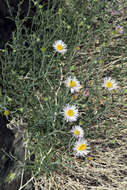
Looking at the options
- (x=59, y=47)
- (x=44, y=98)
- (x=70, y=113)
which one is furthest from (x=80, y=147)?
(x=59, y=47)

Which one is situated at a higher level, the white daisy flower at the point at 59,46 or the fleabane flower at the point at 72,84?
the white daisy flower at the point at 59,46

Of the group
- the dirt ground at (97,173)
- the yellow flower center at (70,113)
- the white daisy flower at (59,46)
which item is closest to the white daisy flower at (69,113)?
the yellow flower center at (70,113)

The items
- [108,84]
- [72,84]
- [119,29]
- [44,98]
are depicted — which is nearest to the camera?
[44,98]

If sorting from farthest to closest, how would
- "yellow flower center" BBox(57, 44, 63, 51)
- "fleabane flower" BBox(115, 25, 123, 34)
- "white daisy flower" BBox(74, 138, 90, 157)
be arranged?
"fleabane flower" BBox(115, 25, 123, 34)
"yellow flower center" BBox(57, 44, 63, 51)
"white daisy flower" BBox(74, 138, 90, 157)

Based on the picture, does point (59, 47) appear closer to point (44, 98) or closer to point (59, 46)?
point (59, 46)

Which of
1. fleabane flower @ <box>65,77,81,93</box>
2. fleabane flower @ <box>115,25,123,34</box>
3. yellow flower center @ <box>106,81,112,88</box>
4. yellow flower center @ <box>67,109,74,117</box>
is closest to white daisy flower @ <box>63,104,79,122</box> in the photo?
yellow flower center @ <box>67,109,74,117</box>

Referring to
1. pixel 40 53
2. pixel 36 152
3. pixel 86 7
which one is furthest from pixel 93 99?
pixel 86 7

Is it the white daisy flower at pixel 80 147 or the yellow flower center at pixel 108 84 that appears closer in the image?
the white daisy flower at pixel 80 147

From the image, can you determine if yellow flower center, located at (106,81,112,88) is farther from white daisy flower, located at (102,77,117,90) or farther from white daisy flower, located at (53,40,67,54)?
white daisy flower, located at (53,40,67,54)

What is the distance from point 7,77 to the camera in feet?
5.66

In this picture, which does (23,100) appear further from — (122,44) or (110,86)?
(122,44)

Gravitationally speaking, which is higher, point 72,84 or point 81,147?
point 72,84

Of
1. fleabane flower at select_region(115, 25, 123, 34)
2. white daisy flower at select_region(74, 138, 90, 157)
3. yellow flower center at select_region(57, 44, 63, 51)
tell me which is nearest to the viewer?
white daisy flower at select_region(74, 138, 90, 157)

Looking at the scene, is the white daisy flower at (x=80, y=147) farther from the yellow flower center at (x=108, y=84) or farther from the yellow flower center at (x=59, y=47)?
the yellow flower center at (x=59, y=47)
